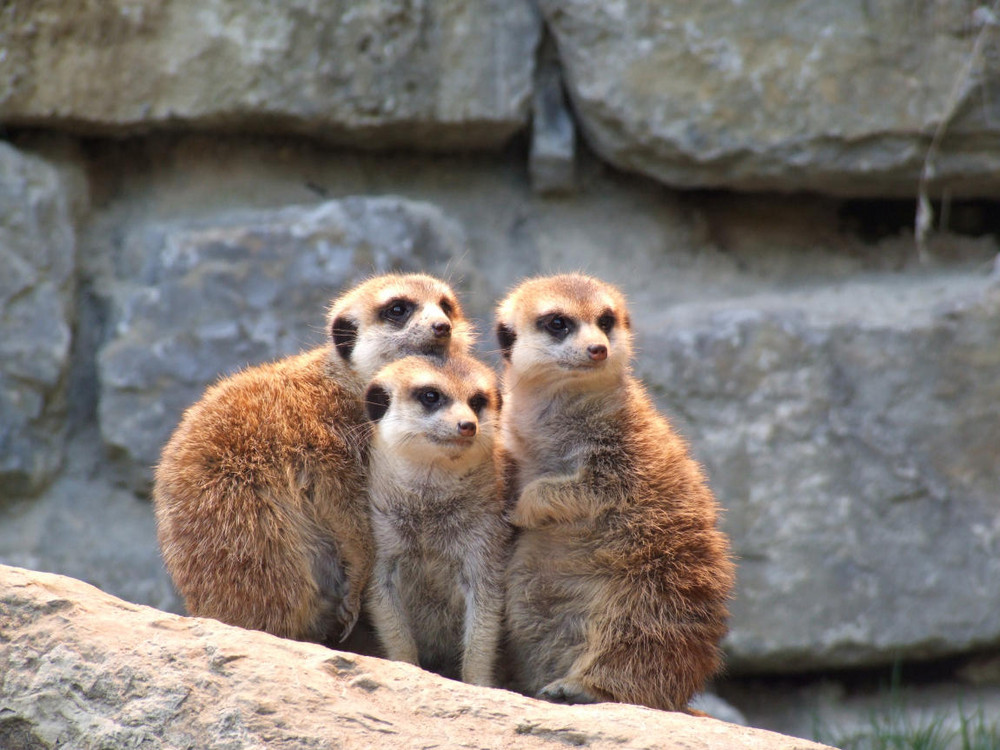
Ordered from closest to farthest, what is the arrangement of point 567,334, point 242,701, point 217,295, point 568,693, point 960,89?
1. point 242,701
2. point 568,693
3. point 567,334
4. point 960,89
5. point 217,295

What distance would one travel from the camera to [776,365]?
385 centimetres

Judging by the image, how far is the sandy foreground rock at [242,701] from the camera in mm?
1919

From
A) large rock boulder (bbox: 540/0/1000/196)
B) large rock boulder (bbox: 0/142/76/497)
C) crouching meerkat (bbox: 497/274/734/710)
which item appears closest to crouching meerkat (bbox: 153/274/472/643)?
crouching meerkat (bbox: 497/274/734/710)

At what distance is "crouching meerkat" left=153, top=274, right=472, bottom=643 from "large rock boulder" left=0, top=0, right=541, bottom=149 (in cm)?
115

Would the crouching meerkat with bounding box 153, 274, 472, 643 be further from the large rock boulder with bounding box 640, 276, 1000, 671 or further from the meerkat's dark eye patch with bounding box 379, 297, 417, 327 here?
the large rock boulder with bounding box 640, 276, 1000, 671

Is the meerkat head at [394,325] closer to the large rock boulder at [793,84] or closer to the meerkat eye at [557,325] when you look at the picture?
the meerkat eye at [557,325]

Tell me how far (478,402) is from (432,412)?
0.46ft

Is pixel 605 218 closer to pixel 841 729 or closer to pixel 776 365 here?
pixel 776 365

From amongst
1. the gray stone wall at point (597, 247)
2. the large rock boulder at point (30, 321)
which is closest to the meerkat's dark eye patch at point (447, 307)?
the gray stone wall at point (597, 247)

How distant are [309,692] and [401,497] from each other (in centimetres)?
82

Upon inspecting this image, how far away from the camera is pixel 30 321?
3674 mm

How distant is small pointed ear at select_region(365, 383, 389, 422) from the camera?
9.01 ft

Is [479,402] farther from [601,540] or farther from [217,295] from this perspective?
[217,295]

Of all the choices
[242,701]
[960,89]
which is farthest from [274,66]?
[242,701]
